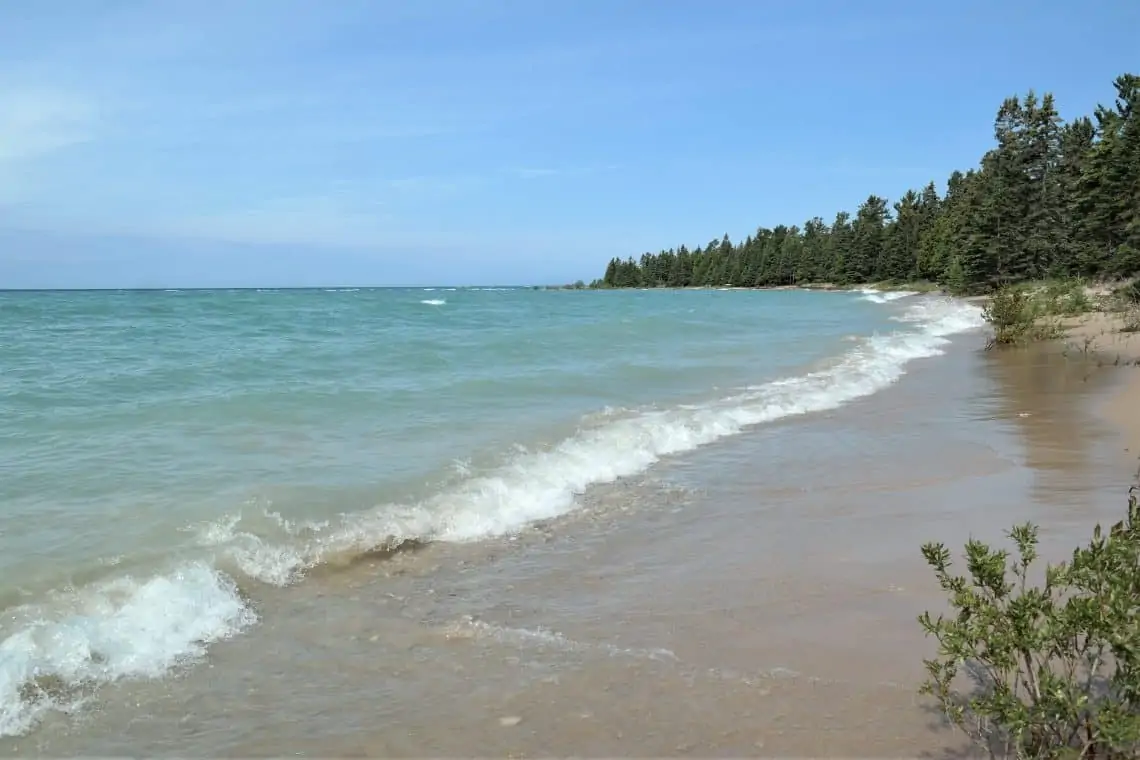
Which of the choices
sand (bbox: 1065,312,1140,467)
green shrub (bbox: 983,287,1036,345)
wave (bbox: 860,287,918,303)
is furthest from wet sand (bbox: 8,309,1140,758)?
wave (bbox: 860,287,918,303)

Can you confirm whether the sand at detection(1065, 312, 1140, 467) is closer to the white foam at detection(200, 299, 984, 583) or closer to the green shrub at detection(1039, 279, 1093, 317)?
the green shrub at detection(1039, 279, 1093, 317)

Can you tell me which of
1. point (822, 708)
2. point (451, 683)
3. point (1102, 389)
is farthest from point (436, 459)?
point (1102, 389)

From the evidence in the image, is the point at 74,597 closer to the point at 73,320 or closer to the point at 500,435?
the point at 500,435

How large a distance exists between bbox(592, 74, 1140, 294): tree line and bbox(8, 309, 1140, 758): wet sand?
2653 cm

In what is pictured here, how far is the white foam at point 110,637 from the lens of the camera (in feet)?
13.1

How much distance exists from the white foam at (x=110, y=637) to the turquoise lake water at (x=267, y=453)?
1cm

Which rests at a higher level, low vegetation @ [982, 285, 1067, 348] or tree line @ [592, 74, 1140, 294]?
tree line @ [592, 74, 1140, 294]

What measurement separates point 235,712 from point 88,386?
11.7 m

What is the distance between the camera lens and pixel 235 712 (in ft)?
12.4

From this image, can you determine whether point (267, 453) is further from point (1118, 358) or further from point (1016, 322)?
point (1016, 322)

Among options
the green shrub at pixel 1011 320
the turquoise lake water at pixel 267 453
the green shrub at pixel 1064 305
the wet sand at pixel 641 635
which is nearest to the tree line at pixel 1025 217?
the green shrub at pixel 1064 305

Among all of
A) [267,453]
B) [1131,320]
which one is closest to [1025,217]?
[1131,320]

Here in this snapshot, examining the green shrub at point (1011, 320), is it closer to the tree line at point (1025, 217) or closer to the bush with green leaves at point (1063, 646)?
the tree line at point (1025, 217)

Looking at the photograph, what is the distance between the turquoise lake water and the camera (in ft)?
16.1
